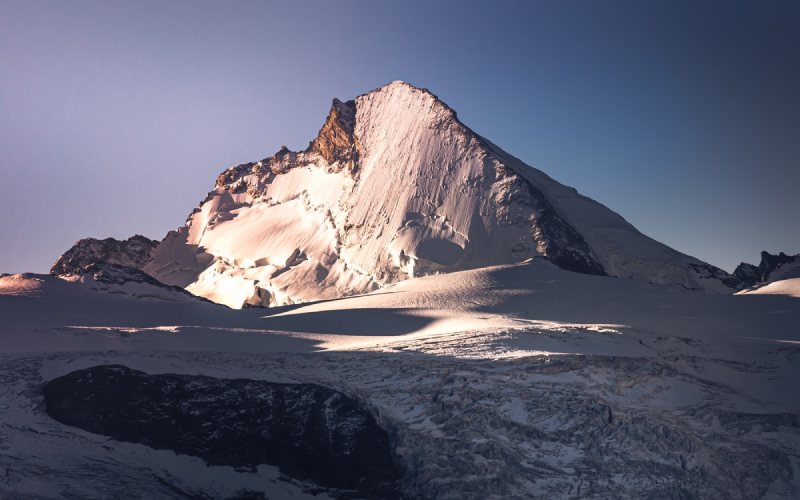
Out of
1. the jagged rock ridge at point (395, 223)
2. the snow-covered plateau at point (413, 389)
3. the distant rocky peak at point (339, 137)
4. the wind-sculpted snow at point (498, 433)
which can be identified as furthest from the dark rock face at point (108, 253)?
the wind-sculpted snow at point (498, 433)

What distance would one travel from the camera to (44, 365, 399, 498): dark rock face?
108ft

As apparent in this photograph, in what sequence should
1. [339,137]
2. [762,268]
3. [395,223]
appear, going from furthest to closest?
1. [339,137]
2. [762,268]
3. [395,223]

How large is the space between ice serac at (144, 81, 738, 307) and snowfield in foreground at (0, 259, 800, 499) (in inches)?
739

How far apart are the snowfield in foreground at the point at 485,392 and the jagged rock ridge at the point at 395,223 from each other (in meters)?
18.8

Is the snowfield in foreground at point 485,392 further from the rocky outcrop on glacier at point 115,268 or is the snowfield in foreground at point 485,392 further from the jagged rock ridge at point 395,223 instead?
the jagged rock ridge at point 395,223

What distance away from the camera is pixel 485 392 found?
36000 millimetres

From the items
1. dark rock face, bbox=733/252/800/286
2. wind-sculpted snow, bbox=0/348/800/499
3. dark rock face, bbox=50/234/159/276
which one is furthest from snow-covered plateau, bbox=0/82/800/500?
dark rock face, bbox=50/234/159/276

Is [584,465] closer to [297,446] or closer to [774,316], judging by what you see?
[297,446]

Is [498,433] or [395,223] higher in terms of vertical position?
[395,223]

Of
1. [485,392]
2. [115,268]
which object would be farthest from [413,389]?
[115,268]

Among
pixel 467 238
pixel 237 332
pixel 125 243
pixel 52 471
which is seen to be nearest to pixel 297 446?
pixel 52 471

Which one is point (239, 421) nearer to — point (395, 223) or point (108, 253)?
point (395, 223)

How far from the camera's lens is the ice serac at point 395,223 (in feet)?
237

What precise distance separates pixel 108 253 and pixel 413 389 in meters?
66.0
